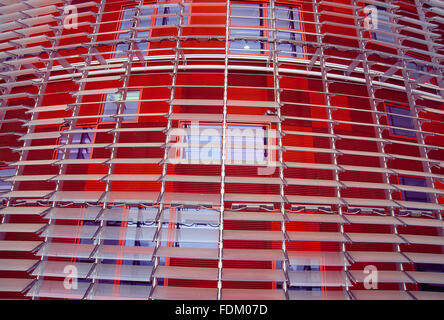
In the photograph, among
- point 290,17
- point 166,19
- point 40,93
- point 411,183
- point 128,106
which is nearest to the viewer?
point 40,93

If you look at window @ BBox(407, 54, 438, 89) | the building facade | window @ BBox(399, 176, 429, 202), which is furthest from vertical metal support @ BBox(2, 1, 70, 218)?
window @ BBox(399, 176, 429, 202)

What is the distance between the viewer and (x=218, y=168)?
5652mm

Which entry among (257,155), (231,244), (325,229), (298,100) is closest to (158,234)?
(231,244)

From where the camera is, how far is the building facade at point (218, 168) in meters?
2.63

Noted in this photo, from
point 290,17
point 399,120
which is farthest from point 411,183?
point 290,17

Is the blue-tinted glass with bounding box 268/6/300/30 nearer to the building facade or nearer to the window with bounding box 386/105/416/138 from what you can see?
the building facade

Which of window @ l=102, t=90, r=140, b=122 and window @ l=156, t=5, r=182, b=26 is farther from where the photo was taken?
window @ l=156, t=5, r=182, b=26

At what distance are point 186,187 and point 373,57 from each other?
668 cm

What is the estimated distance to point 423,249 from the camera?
18.4 feet

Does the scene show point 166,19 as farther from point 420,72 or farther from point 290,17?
point 420,72

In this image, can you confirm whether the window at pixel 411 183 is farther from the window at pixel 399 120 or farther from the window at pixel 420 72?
the window at pixel 420 72

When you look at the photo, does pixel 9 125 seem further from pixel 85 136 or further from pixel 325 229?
pixel 325 229

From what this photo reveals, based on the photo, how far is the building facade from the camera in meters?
2.63

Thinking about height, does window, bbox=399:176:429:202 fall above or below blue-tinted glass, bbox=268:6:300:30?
below
